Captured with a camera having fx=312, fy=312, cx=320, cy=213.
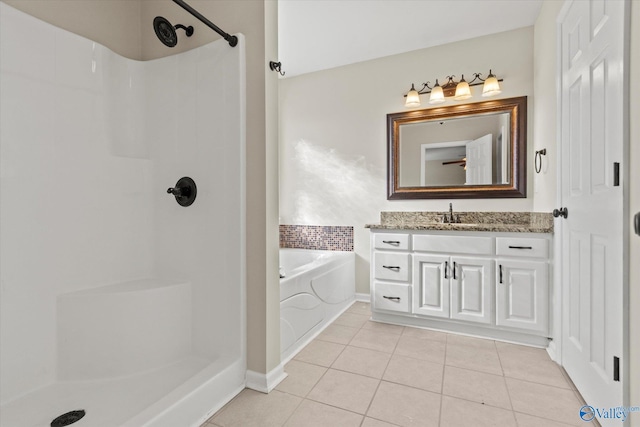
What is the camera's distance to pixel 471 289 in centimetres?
237

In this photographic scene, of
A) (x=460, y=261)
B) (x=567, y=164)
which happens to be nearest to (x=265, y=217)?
(x=460, y=261)

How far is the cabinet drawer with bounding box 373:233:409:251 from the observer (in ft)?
8.54

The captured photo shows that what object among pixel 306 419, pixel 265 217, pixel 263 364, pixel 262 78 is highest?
pixel 262 78

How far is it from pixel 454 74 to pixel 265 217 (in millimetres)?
2413

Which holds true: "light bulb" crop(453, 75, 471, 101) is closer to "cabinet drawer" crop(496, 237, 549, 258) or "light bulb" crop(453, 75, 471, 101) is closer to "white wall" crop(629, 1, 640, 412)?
"cabinet drawer" crop(496, 237, 549, 258)

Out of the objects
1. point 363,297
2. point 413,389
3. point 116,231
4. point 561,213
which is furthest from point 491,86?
point 116,231

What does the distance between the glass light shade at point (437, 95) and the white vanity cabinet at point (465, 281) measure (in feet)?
4.17

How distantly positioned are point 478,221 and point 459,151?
679 millimetres

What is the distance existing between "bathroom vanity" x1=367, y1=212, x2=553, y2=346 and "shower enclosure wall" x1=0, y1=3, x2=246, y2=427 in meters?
1.42

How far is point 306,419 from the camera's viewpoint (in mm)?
1430

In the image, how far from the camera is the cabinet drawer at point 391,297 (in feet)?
8.49

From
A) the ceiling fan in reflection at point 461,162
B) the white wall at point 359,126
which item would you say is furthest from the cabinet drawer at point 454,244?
the ceiling fan in reflection at point 461,162

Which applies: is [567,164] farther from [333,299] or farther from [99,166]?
[99,166]

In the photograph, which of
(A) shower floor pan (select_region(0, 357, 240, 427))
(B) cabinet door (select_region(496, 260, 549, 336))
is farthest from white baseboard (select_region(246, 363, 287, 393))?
(B) cabinet door (select_region(496, 260, 549, 336))
